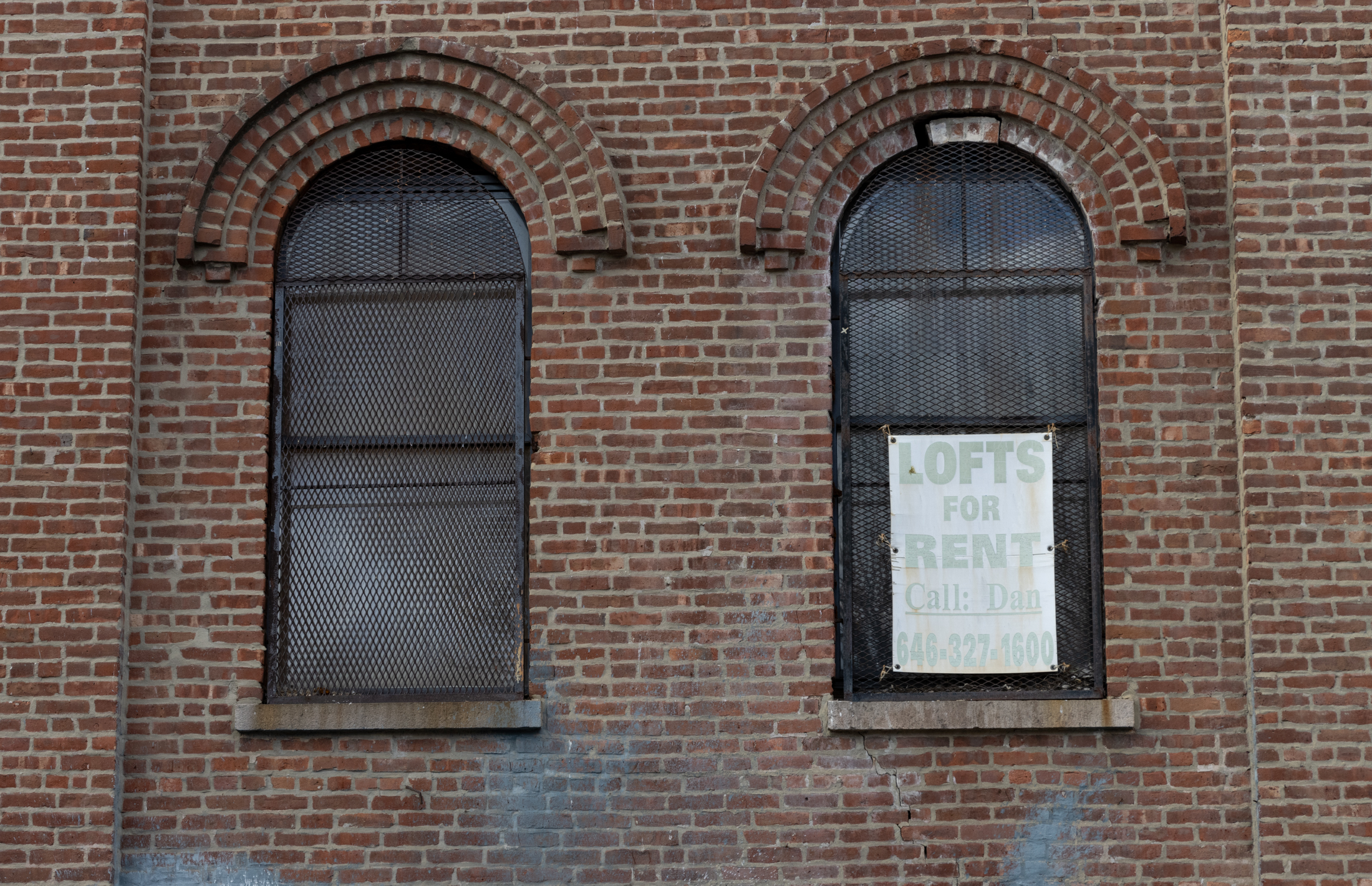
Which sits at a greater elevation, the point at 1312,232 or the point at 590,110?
the point at 590,110

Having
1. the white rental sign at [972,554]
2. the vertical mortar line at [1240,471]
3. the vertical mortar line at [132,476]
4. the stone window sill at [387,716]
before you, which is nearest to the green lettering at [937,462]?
the white rental sign at [972,554]

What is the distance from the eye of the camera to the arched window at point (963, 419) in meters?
6.34

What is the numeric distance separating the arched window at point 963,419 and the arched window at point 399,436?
1.57 m

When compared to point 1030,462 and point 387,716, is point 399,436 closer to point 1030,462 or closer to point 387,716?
point 387,716

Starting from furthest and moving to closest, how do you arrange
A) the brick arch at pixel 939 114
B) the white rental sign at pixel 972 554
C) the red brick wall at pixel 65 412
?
the brick arch at pixel 939 114
the white rental sign at pixel 972 554
the red brick wall at pixel 65 412

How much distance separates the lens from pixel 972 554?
6.39 m

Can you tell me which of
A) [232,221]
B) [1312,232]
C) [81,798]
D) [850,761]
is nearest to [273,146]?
[232,221]

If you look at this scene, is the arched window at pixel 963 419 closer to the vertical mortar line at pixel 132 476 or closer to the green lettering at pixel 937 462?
the green lettering at pixel 937 462

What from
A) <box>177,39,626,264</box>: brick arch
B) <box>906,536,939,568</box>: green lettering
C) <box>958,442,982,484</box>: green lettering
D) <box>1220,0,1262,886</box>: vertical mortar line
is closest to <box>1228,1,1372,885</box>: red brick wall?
<box>1220,0,1262,886</box>: vertical mortar line

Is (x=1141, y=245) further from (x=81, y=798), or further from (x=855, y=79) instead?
(x=81, y=798)

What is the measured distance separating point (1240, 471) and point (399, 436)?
3782mm

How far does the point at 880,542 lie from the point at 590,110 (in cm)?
241

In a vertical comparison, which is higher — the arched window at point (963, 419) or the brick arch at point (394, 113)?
the brick arch at point (394, 113)

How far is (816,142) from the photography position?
6516mm
